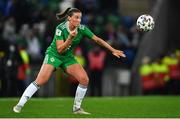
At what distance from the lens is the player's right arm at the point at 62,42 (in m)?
14.1

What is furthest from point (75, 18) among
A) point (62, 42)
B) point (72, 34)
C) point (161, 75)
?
point (161, 75)

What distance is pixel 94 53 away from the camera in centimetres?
2605

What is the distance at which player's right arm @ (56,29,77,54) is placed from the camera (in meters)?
14.1

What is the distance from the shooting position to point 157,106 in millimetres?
18781

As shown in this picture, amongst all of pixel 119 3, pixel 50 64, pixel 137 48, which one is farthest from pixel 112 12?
pixel 50 64

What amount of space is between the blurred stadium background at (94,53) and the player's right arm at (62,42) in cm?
1048

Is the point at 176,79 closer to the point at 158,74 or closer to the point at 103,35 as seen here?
the point at 158,74

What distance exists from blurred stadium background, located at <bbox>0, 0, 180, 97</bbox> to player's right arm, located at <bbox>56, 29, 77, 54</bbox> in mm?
10482

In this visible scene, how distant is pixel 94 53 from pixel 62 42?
1144cm

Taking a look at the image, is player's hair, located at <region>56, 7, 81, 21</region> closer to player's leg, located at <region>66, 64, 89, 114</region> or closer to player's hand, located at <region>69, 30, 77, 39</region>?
player's hand, located at <region>69, 30, 77, 39</region>

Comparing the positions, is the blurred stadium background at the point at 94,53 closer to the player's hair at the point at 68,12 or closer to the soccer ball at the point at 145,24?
the soccer ball at the point at 145,24

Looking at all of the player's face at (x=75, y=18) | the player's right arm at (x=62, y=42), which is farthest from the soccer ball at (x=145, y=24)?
the player's right arm at (x=62, y=42)

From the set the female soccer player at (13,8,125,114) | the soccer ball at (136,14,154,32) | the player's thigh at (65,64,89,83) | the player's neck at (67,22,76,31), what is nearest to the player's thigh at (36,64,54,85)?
the female soccer player at (13,8,125,114)

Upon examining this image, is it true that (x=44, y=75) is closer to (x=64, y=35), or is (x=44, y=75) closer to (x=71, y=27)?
(x=64, y=35)
